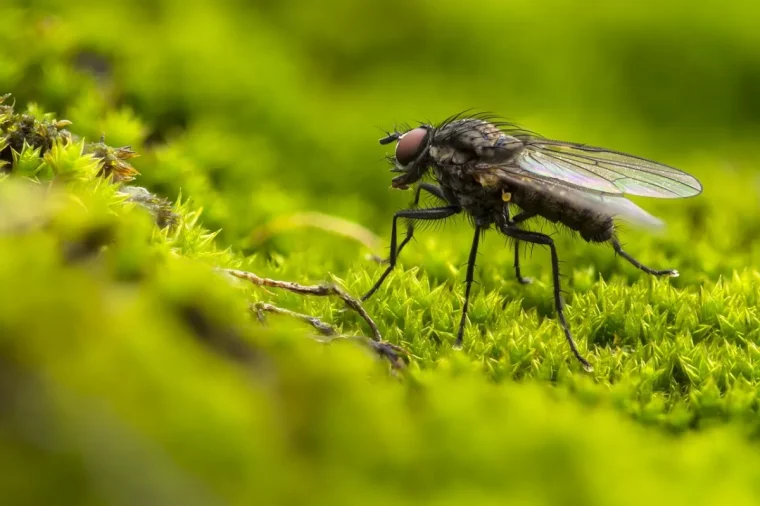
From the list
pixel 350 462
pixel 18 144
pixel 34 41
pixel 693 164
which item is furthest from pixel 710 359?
pixel 34 41

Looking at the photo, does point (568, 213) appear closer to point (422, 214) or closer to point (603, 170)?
point (603, 170)

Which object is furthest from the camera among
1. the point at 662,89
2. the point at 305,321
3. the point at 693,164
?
the point at 662,89

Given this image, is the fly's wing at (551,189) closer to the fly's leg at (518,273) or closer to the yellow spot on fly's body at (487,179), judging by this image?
the yellow spot on fly's body at (487,179)

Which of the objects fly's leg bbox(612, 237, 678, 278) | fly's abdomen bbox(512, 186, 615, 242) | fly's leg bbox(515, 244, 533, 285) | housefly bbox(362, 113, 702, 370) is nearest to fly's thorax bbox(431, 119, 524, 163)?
housefly bbox(362, 113, 702, 370)

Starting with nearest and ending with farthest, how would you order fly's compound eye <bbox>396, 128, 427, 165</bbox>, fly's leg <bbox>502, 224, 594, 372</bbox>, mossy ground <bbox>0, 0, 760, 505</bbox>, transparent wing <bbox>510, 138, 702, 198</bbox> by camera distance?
mossy ground <bbox>0, 0, 760, 505</bbox> → fly's leg <bbox>502, 224, 594, 372</bbox> → transparent wing <bbox>510, 138, 702, 198</bbox> → fly's compound eye <bbox>396, 128, 427, 165</bbox>

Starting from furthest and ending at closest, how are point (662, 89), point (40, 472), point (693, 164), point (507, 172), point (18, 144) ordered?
point (662, 89) < point (693, 164) < point (507, 172) < point (18, 144) < point (40, 472)

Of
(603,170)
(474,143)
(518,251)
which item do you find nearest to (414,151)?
(474,143)

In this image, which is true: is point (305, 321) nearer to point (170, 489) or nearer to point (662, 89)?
point (170, 489)

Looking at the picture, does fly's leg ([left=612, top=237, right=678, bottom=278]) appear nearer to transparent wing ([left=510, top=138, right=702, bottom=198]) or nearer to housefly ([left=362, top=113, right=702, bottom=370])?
housefly ([left=362, top=113, right=702, bottom=370])
